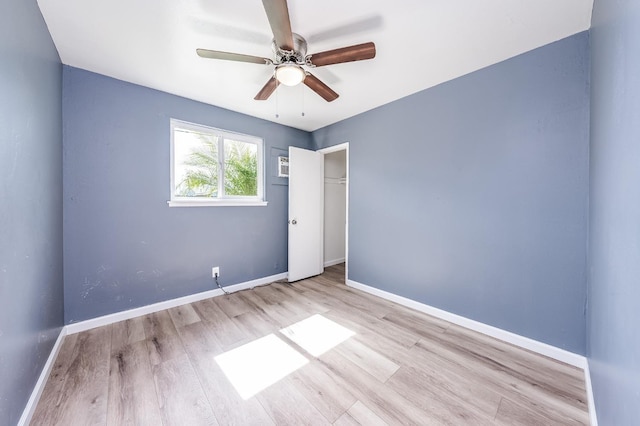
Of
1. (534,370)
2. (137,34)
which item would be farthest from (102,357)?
(534,370)

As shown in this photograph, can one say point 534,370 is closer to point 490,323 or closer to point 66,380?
point 490,323

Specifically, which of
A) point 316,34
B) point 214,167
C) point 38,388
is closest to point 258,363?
point 38,388

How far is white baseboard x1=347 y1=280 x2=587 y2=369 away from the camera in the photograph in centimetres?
167

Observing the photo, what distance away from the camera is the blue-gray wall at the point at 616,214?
0.71 m

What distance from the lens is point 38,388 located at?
1350 mm

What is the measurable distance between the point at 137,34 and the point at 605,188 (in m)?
Answer: 3.03

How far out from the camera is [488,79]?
201 cm

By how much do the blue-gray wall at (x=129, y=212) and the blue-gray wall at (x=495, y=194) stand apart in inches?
82.2

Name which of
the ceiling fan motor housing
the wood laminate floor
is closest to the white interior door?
the wood laminate floor

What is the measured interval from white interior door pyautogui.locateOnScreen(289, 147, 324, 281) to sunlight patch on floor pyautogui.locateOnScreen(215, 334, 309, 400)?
59.8 inches

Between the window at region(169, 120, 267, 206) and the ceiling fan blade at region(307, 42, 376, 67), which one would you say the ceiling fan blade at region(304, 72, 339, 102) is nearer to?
the ceiling fan blade at region(307, 42, 376, 67)

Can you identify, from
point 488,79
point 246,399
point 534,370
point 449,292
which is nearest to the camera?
point 246,399

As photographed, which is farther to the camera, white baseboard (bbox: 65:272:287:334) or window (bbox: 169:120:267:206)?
window (bbox: 169:120:267:206)

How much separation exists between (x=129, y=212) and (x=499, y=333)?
3.65 m
